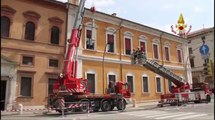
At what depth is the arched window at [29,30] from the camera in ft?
70.0

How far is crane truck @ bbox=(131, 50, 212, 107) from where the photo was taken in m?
21.6

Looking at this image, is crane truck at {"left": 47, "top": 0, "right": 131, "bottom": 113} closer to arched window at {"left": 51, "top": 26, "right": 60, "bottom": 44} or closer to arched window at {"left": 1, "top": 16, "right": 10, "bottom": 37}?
arched window at {"left": 51, "top": 26, "right": 60, "bottom": 44}

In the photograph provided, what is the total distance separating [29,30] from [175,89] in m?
15.4

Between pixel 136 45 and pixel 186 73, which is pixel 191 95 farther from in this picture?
pixel 186 73

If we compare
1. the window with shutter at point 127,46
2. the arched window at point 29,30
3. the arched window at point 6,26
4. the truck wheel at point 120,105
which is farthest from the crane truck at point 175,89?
the arched window at point 6,26

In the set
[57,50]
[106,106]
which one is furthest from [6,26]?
[106,106]

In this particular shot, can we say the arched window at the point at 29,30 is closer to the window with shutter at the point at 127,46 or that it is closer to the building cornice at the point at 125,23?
the building cornice at the point at 125,23

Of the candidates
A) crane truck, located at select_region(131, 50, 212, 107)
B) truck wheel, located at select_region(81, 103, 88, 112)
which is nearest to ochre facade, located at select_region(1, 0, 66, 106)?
truck wheel, located at select_region(81, 103, 88, 112)

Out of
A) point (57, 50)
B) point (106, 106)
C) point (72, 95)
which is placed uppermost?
point (57, 50)

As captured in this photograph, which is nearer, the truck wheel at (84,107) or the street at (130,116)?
the street at (130,116)

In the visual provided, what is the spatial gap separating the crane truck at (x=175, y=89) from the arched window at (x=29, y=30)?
29.6 ft

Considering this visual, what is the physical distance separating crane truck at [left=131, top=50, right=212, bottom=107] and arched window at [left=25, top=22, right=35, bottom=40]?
9.02 m

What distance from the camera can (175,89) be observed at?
25.2 meters

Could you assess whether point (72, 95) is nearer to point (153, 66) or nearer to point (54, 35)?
point (54, 35)
